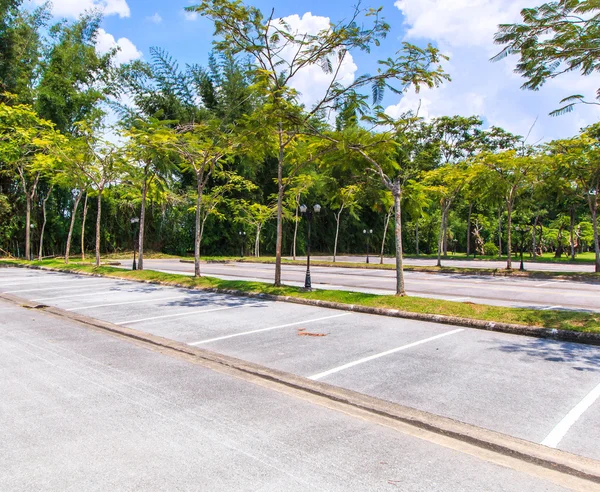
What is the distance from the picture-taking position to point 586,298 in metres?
12.7

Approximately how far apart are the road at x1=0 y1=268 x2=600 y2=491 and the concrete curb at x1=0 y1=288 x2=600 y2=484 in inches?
7.2

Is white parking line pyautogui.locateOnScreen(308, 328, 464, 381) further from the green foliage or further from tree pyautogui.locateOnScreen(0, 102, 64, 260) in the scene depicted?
the green foliage

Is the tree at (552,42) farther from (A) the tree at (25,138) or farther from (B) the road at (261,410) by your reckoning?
(A) the tree at (25,138)

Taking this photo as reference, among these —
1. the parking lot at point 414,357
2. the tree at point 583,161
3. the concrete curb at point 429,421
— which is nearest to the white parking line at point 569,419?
the parking lot at point 414,357

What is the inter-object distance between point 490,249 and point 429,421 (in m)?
43.8

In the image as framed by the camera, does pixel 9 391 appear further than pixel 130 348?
No

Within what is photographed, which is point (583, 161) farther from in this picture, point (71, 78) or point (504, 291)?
point (71, 78)

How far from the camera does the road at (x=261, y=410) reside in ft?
10.0

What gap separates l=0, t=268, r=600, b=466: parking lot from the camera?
13.7 feet

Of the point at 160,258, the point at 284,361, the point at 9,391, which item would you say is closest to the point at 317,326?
the point at 284,361

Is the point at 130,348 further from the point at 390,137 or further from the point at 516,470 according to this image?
the point at 390,137

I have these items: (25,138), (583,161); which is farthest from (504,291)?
(25,138)

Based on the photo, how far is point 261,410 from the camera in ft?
13.9

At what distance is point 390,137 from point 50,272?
17.4 metres
